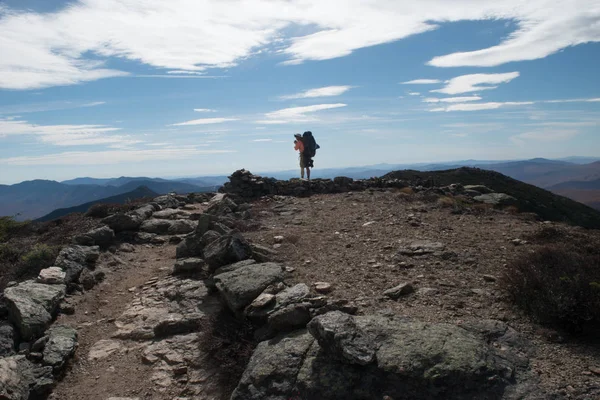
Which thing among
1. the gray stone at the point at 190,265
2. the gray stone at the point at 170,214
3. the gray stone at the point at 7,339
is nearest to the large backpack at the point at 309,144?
the gray stone at the point at 170,214

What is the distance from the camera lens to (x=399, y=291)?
8445 mm

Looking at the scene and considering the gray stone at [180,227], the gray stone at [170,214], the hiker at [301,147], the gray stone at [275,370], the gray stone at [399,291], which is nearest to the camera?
the gray stone at [275,370]

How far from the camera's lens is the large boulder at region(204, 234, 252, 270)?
11.2 metres

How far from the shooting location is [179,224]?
697 inches

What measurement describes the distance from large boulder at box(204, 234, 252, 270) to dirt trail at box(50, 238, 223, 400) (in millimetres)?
827

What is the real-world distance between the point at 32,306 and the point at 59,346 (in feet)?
5.09

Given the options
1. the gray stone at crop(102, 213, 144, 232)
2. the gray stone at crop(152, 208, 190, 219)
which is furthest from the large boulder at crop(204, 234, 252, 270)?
the gray stone at crop(152, 208, 190, 219)

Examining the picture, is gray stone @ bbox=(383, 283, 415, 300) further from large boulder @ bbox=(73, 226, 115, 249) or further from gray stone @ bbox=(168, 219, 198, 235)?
gray stone @ bbox=(168, 219, 198, 235)

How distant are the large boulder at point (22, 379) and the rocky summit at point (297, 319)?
0.10 feet

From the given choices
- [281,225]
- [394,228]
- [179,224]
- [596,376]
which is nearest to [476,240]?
[394,228]

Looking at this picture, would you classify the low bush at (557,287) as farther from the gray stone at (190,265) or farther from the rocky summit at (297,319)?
the gray stone at (190,265)

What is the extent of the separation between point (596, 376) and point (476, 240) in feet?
21.4

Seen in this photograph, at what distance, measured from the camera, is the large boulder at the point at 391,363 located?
5609 mm

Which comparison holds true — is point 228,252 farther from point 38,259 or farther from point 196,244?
point 38,259
